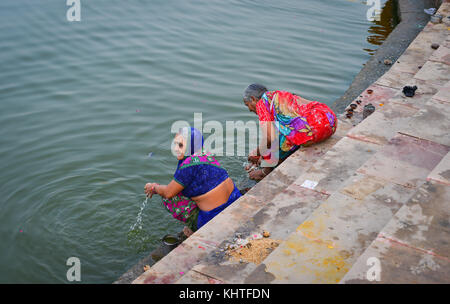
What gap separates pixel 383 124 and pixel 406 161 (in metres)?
1.25

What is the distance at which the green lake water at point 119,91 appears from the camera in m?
5.24

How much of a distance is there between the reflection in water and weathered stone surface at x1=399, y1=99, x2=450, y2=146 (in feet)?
19.1

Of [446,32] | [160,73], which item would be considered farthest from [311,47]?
[160,73]

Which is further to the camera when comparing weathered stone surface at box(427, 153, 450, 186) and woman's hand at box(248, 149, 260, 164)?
woman's hand at box(248, 149, 260, 164)

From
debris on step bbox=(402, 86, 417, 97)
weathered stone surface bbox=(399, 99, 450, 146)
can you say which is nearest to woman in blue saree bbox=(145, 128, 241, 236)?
weathered stone surface bbox=(399, 99, 450, 146)

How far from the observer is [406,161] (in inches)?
166

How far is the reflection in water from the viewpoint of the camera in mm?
11151

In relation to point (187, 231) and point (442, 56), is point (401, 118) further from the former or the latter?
point (187, 231)

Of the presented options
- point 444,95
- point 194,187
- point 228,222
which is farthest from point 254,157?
point 444,95

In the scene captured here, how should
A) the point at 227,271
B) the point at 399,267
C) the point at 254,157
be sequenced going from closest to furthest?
1. the point at 399,267
2. the point at 227,271
3. the point at 254,157

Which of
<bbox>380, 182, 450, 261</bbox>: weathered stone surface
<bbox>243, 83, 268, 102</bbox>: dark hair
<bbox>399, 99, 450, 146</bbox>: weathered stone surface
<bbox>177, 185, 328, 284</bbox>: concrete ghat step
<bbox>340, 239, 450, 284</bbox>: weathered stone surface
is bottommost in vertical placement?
<bbox>177, 185, 328, 284</bbox>: concrete ghat step

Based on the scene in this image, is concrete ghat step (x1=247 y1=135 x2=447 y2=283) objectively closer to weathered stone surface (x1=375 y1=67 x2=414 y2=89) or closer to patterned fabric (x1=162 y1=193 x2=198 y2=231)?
patterned fabric (x1=162 y1=193 x2=198 y2=231)

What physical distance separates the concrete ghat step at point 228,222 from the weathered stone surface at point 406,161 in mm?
990
